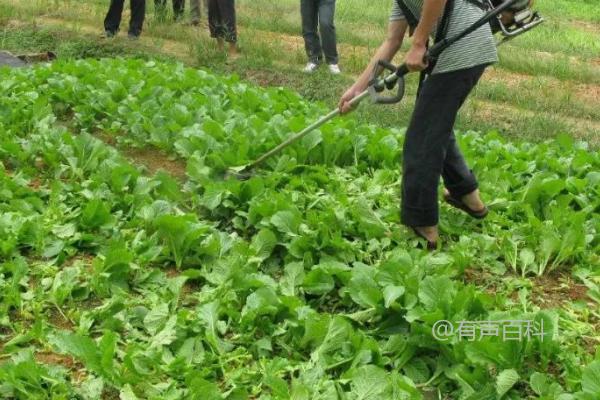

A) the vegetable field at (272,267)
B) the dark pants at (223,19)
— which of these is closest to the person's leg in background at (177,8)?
the dark pants at (223,19)

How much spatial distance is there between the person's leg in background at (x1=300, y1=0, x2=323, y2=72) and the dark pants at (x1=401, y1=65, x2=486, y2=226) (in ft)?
19.2

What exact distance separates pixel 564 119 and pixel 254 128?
4141 mm

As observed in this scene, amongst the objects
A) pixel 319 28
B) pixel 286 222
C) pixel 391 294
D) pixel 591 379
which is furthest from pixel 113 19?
pixel 591 379

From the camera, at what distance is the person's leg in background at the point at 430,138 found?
3.69 metres

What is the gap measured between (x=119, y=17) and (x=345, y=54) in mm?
3291

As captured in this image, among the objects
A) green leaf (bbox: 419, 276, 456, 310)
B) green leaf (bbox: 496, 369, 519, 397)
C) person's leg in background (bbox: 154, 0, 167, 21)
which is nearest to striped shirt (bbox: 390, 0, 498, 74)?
green leaf (bbox: 419, 276, 456, 310)

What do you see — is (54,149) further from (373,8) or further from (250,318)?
(373,8)

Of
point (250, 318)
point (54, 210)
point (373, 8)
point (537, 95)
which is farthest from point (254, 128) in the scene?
point (373, 8)

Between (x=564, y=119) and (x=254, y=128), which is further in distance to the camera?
(x=564, y=119)

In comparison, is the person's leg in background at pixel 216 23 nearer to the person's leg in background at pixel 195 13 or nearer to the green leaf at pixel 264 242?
the person's leg in background at pixel 195 13

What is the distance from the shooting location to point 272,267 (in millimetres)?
3885

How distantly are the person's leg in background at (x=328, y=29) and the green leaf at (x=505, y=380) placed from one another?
708 centimetres

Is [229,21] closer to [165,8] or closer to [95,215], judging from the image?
[165,8]

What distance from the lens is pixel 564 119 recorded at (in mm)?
8164
